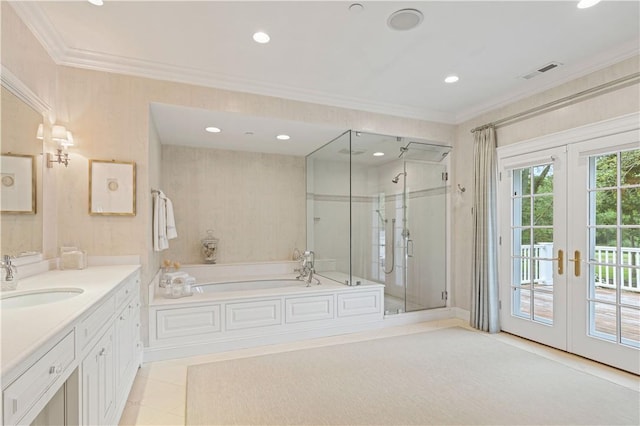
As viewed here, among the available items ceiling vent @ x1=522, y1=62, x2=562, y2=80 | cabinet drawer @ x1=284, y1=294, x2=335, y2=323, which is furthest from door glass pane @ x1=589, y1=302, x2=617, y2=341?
cabinet drawer @ x1=284, y1=294, x2=335, y2=323

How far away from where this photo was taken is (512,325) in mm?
3830

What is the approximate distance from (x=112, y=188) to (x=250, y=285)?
2.24 metres

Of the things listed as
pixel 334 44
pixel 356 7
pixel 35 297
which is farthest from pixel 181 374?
pixel 356 7

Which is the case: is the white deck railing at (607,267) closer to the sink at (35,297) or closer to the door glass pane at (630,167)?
the door glass pane at (630,167)

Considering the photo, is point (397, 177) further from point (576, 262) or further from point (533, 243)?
point (576, 262)

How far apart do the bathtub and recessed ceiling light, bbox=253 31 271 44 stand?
287 cm

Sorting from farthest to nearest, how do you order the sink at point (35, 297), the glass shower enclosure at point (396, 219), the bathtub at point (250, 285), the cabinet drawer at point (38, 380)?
1. the glass shower enclosure at point (396, 219)
2. the bathtub at point (250, 285)
3. the sink at point (35, 297)
4. the cabinet drawer at point (38, 380)

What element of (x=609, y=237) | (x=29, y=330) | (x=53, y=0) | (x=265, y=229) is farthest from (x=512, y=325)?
(x=53, y=0)

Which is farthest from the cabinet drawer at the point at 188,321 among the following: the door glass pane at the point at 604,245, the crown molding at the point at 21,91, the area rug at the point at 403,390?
the door glass pane at the point at 604,245

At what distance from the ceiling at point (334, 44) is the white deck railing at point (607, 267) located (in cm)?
167

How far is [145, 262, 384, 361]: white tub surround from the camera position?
318 cm

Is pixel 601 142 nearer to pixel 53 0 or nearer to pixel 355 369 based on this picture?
pixel 355 369

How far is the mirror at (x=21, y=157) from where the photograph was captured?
203 centimetres

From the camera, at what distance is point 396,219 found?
4527 mm
